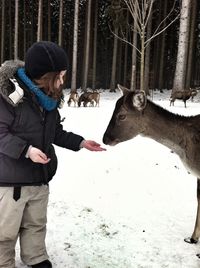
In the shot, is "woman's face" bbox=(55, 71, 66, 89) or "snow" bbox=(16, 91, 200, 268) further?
"snow" bbox=(16, 91, 200, 268)

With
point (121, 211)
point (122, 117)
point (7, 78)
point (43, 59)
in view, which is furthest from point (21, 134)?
point (121, 211)

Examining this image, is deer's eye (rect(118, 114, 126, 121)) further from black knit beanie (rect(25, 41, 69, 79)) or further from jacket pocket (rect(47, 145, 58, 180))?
black knit beanie (rect(25, 41, 69, 79))

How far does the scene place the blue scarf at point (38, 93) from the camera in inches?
130

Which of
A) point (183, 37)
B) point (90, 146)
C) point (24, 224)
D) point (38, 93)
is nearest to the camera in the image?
A: point (38, 93)

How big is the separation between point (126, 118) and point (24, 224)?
67.7 inches

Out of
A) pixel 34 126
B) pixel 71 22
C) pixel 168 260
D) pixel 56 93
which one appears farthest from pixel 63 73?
pixel 71 22

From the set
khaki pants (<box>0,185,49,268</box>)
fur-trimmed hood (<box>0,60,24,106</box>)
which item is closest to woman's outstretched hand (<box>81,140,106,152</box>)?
khaki pants (<box>0,185,49,268</box>)

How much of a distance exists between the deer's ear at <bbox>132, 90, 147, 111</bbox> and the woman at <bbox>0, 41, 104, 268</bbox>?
116 centimetres

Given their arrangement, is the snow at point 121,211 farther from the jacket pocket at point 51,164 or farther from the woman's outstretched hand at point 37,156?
the woman's outstretched hand at point 37,156

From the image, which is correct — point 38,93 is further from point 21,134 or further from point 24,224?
point 24,224

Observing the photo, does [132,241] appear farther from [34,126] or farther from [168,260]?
[34,126]

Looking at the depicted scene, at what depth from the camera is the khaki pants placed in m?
3.33

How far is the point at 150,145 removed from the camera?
820 cm

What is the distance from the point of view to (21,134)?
3.29 meters
